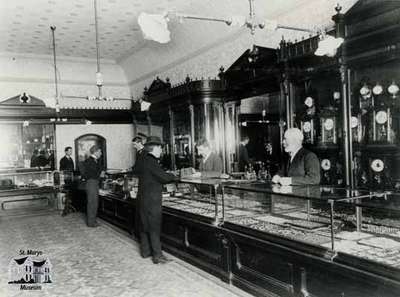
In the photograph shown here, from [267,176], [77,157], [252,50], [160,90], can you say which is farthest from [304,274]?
[77,157]

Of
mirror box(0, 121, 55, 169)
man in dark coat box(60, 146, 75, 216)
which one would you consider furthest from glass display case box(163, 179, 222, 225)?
mirror box(0, 121, 55, 169)

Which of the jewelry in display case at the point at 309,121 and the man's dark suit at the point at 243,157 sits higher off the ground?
the jewelry in display case at the point at 309,121

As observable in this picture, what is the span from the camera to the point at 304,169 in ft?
13.7

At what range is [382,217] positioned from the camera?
3.29 metres

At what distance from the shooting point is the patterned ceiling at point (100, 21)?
23.1 ft

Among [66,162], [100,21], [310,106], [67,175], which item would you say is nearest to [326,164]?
[310,106]

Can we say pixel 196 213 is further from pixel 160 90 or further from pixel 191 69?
pixel 160 90

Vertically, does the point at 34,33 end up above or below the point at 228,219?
above

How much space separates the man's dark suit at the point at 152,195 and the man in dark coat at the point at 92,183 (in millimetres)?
3014

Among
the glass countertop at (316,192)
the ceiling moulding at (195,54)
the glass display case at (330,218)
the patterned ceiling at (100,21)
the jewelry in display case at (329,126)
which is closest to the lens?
the glass display case at (330,218)

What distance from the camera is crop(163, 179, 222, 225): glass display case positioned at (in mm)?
4494

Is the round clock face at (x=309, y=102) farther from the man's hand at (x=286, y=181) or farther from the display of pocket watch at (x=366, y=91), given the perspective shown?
the man's hand at (x=286, y=181)

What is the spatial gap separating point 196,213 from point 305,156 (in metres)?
1.51

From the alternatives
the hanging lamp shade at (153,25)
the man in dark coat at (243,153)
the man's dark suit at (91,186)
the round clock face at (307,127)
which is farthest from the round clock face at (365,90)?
the man's dark suit at (91,186)
